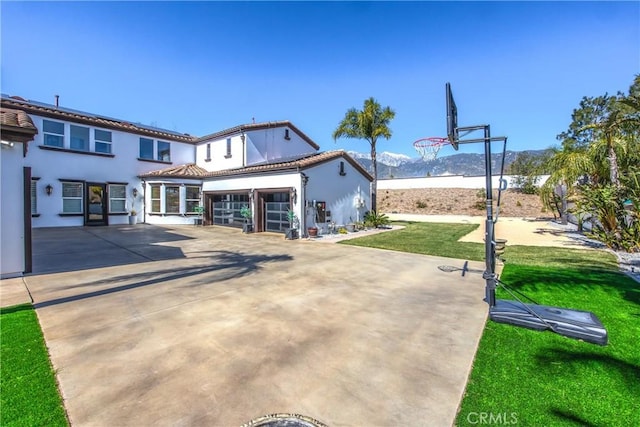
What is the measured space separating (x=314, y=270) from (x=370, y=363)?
15.4ft

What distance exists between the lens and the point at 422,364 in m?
3.42

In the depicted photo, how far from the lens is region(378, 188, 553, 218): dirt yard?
31.0 metres

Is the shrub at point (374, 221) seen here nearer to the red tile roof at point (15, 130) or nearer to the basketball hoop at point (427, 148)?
the basketball hoop at point (427, 148)

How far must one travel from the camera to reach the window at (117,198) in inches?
762

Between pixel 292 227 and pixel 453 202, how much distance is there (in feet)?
90.4

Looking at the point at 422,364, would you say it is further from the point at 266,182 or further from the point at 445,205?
the point at 445,205

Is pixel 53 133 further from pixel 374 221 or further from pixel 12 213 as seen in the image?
pixel 374 221

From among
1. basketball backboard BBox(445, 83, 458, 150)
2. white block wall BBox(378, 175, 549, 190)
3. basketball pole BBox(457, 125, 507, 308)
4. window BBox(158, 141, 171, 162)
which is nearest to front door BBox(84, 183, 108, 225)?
window BBox(158, 141, 171, 162)

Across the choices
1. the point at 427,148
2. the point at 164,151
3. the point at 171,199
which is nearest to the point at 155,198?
the point at 171,199

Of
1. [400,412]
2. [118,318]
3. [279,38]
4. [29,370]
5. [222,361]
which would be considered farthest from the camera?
[279,38]

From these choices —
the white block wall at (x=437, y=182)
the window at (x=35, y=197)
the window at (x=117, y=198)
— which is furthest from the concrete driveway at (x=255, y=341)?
the white block wall at (x=437, y=182)

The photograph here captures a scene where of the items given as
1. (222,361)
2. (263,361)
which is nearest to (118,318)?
(222,361)

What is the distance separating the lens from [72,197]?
1784 cm

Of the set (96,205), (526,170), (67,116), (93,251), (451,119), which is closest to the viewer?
(451,119)
